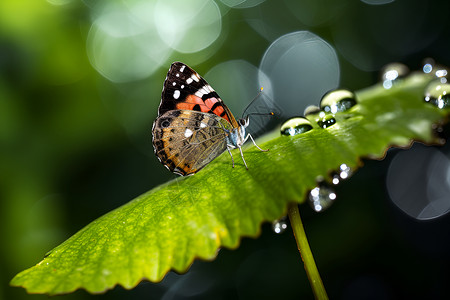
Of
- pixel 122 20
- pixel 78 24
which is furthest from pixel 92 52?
pixel 122 20

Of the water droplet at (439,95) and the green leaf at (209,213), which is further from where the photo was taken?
the water droplet at (439,95)

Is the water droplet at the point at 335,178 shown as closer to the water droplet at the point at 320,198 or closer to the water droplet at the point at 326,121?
the water droplet at the point at 320,198

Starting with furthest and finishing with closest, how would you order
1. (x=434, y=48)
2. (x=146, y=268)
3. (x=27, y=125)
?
(x=434, y=48), (x=27, y=125), (x=146, y=268)

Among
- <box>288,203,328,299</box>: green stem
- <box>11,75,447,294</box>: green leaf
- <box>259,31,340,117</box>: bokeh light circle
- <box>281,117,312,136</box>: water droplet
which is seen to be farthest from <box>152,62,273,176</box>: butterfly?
<box>259,31,340,117</box>: bokeh light circle

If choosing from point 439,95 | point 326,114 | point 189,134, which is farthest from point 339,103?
point 189,134

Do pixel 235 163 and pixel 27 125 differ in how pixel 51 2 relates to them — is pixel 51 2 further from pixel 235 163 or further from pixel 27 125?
pixel 235 163

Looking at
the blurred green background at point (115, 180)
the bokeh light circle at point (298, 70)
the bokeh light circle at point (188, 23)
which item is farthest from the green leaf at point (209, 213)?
the bokeh light circle at point (188, 23)

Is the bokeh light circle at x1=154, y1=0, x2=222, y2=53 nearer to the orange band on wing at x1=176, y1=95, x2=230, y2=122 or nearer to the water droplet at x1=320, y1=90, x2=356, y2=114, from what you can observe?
the orange band on wing at x1=176, y1=95, x2=230, y2=122
